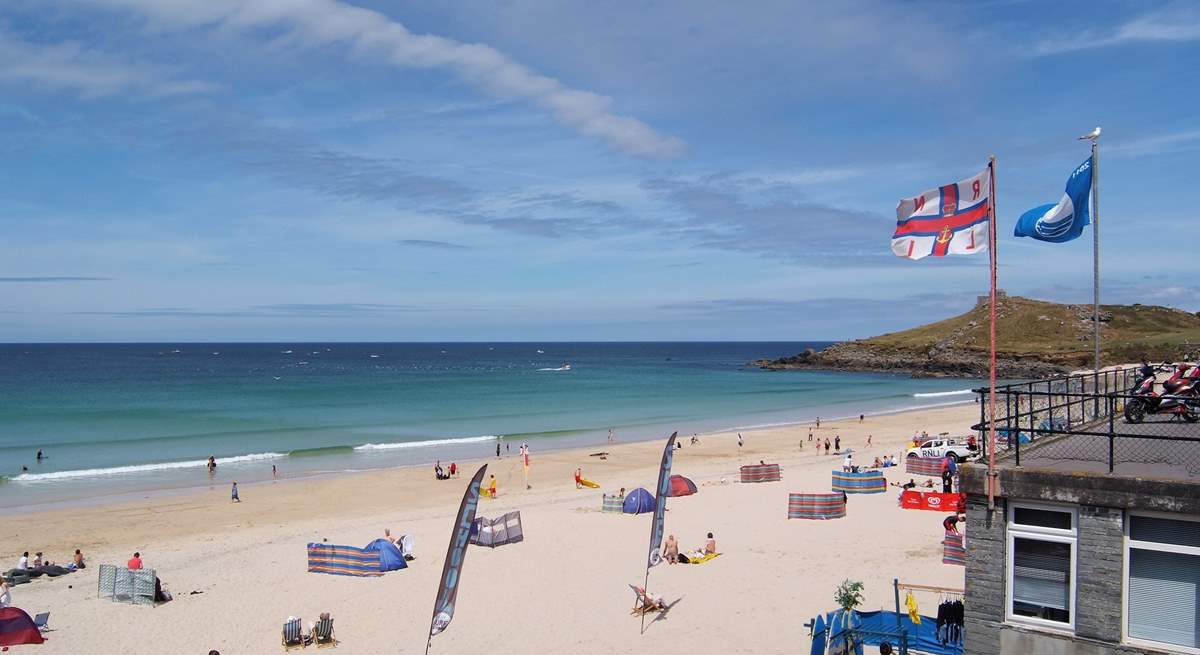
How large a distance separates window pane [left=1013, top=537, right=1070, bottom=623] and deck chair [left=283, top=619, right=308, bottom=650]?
42.7ft

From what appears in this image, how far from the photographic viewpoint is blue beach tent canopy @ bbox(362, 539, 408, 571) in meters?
21.1

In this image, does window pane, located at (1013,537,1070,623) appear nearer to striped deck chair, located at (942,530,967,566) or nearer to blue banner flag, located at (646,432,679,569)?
blue banner flag, located at (646,432,679,569)

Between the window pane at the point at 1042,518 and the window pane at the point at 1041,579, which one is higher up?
the window pane at the point at 1042,518

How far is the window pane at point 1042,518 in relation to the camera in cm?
789

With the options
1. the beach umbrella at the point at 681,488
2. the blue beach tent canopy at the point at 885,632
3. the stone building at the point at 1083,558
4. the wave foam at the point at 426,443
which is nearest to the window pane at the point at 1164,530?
the stone building at the point at 1083,558

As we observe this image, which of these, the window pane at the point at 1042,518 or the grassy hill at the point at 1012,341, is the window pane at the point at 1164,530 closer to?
the window pane at the point at 1042,518

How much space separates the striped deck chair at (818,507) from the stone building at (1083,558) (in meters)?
17.1

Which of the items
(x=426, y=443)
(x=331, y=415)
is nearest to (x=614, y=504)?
(x=426, y=443)

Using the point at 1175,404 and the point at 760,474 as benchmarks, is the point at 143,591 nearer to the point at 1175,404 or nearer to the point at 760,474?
the point at 1175,404

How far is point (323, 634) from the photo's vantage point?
16484mm

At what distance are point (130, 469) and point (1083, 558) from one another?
143ft

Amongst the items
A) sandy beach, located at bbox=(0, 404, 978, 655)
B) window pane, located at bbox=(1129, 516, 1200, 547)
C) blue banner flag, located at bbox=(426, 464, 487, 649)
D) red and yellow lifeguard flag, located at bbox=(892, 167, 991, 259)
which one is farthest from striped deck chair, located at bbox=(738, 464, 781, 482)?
window pane, located at bbox=(1129, 516, 1200, 547)

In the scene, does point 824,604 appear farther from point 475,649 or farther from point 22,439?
point 22,439

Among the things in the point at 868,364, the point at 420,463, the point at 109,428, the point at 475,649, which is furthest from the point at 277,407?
the point at 868,364
